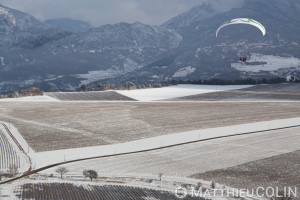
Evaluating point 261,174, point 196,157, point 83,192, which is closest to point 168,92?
point 196,157

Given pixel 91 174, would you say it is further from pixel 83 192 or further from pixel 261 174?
pixel 261 174

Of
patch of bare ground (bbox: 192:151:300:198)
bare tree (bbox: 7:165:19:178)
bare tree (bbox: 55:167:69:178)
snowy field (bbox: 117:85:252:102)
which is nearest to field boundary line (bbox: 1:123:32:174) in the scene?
bare tree (bbox: 7:165:19:178)

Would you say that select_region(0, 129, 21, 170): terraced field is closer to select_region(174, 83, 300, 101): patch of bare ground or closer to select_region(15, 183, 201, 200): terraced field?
select_region(15, 183, 201, 200): terraced field

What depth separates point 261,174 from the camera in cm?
3603

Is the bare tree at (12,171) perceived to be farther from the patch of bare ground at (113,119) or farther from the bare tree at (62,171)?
the patch of bare ground at (113,119)

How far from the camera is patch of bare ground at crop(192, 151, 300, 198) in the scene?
→ 1308 inches

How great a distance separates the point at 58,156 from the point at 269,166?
24076 mm

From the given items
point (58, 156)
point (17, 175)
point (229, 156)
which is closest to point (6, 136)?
point (58, 156)

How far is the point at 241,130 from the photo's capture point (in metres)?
59.8

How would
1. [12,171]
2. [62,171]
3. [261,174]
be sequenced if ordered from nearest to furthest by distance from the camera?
1. [62,171]
2. [12,171]
3. [261,174]

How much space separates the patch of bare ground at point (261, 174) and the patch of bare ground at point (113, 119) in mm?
19038

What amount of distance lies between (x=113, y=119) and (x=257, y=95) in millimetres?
65076

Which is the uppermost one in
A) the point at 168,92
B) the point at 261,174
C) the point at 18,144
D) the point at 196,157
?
the point at 168,92

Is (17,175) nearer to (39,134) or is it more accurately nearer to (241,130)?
(39,134)
